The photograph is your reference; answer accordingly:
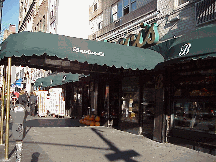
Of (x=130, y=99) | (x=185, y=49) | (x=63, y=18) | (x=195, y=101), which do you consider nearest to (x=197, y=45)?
(x=185, y=49)

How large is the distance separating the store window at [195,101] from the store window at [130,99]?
2.17m

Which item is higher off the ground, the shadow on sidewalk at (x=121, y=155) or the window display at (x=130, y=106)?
the window display at (x=130, y=106)

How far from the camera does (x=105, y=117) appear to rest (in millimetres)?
12102

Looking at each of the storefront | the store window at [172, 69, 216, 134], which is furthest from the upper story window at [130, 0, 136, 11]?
the store window at [172, 69, 216, 134]

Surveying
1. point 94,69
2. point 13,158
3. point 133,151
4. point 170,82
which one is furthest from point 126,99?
point 13,158

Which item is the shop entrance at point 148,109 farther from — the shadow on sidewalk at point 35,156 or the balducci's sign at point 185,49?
the shadow on sidewalk at point 35,156

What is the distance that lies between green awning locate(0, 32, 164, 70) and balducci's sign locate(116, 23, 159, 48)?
4.02ft

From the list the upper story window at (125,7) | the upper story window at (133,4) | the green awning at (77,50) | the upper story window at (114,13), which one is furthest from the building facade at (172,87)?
the upper story window at (114,13)

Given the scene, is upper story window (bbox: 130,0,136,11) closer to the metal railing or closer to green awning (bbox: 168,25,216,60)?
the metal railing

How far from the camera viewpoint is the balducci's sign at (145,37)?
9055mm

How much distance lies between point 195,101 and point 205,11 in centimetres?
315

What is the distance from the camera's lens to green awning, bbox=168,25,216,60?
5496 mm

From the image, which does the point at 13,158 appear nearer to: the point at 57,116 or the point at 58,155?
the point at 58,155

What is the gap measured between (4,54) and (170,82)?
5.73m
